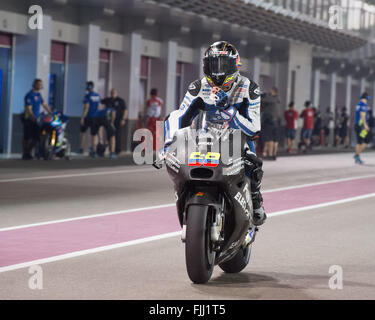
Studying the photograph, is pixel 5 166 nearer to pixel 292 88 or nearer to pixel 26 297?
pixel 26 297

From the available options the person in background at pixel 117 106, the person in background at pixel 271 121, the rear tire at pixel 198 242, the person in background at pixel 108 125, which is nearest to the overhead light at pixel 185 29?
the person in background at pixel 271 121

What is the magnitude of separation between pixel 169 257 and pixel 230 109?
6.16ft

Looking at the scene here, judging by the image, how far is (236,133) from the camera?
776 cm

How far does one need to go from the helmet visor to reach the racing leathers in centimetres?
11

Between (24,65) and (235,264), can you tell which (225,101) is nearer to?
(235,264)

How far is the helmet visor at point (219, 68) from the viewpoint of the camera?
8047mm

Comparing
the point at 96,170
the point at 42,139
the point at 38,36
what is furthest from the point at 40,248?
the point at 38,36

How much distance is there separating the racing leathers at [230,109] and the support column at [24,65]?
1821 centimetres

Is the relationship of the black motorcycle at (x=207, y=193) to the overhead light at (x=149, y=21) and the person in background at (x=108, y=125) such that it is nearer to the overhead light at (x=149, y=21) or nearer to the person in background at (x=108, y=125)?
the person in background at (x=108, y=125)

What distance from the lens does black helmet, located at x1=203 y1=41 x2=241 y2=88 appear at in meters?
8.05

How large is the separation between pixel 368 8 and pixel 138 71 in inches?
915

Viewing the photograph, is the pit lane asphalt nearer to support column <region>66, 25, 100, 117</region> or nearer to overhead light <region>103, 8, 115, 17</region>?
support column <region>66, 25, 100, 117</region>

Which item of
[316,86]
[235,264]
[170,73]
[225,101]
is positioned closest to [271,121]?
[170,73]

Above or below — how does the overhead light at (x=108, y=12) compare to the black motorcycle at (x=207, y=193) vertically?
above
